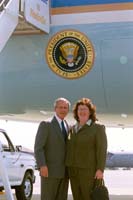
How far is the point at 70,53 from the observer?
27.6ft

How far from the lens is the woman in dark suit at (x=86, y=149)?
6.07 m

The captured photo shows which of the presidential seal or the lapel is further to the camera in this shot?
the presidential seal

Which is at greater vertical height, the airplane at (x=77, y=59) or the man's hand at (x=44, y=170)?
the airplane at (x=77, y=59)

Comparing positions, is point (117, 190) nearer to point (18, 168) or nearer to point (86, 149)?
point (18, 168)

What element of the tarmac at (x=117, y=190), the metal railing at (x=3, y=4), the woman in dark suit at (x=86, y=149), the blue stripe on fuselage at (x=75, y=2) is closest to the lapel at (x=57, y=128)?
the woman in dark suit at (x=86, y=149)

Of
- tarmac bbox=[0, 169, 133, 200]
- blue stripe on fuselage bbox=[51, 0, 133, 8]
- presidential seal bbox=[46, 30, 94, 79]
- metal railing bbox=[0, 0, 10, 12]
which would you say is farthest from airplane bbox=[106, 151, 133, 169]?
metal railing bbox=[0, 0, 10, 12]

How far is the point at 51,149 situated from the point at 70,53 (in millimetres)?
2535

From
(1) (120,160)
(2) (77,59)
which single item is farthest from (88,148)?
(1) (120,160)

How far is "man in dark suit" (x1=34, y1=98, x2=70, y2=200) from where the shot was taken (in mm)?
6152

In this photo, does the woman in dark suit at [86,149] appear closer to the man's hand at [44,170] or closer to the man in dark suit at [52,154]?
the man in dark suit at [52,154]

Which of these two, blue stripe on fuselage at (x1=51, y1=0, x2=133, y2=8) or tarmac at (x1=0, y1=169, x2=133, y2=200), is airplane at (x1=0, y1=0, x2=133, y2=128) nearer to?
blue stripe on fuselage at (x1=51, y1=0, x2=133, y2=8)

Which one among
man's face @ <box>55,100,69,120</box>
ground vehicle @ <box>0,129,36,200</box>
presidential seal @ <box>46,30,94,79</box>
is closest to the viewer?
man's face @ <box>55,100,69,120</box>

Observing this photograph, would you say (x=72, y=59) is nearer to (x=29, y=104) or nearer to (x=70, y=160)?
(x=29, y=104)

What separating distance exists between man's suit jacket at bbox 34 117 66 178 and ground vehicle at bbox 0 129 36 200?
506cm
